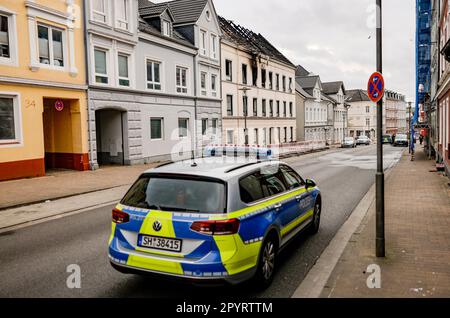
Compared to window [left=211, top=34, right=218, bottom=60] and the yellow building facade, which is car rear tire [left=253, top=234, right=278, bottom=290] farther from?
window [left=211, top=34, right=218, bottom=60]

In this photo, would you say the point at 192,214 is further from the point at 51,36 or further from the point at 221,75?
the point at 221,75

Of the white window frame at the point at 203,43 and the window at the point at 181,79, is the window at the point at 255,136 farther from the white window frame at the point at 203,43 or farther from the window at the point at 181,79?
the window at the point at 181,79

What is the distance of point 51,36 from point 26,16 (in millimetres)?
1502

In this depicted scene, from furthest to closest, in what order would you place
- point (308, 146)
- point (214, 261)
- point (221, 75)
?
point (308, 146)
point (221, 75)
point (214, 261)

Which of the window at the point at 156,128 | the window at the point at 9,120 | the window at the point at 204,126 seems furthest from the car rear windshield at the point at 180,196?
the window at the point at 204,126

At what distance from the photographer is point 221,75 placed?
3294 cm

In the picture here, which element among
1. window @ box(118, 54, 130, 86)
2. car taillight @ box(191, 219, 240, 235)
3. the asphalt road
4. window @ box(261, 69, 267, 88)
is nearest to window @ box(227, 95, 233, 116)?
window @ box(261, 69, 267, 88)

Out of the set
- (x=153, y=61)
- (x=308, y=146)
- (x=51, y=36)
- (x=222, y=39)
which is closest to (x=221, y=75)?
(x=222, y=39)

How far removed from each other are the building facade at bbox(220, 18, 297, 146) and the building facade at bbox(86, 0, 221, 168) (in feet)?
8.09

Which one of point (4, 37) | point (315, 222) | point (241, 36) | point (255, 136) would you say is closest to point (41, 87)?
point (4, 37)

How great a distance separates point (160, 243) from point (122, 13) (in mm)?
20246

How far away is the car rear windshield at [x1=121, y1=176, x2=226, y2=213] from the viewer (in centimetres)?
479

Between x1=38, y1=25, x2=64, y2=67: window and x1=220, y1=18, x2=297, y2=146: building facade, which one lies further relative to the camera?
x1=220, y1=18, x2=297, y2=146: building facade

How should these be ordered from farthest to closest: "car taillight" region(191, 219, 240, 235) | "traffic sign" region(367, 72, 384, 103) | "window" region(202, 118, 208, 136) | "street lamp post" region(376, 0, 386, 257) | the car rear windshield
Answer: "window" region(202, 118, 208, 136) → "traffic sign" region(367, 72, 384, 103) → "street lamp post" region(376, 0, 386, 257) → the car rear windshield → "car taillight" region(191, 219, 240, 235)
